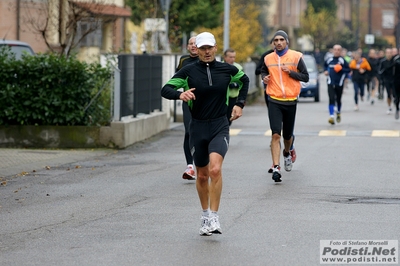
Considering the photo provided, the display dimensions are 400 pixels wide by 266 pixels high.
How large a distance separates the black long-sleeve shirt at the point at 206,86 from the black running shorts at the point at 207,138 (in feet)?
0.21

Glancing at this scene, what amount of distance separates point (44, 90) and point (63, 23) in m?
3.07

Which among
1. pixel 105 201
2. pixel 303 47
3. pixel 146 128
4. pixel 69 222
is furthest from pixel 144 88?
pixel 303 47

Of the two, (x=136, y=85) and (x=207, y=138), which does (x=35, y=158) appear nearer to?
(x=136, y=85)

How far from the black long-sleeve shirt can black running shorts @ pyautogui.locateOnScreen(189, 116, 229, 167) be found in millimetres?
63

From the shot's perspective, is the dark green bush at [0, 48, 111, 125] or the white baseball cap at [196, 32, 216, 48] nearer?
the white baseball cap at [196, 32, 216, 48]

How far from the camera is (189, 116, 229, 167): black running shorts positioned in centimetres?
903

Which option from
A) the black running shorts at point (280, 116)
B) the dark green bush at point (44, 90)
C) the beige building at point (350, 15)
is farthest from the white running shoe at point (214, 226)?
the beige building at point (350, 15)

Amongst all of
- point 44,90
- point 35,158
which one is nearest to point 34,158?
point 35,158

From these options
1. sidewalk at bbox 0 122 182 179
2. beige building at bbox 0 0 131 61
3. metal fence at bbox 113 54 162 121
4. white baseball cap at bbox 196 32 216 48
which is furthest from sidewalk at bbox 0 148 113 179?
white baseball cap at bbox 196 32 216 48

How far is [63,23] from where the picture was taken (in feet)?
66.4

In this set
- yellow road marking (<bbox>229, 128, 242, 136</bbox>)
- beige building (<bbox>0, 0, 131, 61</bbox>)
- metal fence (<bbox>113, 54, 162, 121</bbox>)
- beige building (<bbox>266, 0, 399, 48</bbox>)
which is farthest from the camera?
beige building (<bbox>266, 0, 399, 48</bbox>)

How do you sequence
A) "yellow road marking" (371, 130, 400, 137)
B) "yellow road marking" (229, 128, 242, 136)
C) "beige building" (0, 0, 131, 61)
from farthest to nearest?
"yellow road marking" (229, 128, 242, 136) → "yellow road marking" (371, 130, 400, 137) → "beige building" (0, 0, 131, 61)

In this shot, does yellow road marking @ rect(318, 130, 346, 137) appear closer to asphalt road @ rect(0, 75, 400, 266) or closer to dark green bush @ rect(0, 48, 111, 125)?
asphalt road @ rect(0, 75, 400, 266)

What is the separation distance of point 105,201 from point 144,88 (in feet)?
29.4
